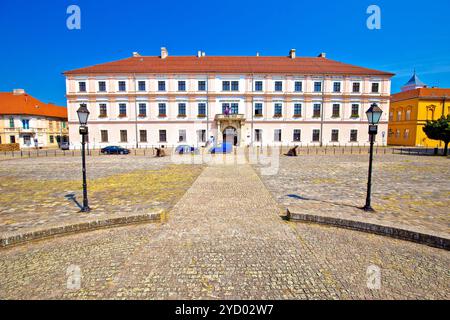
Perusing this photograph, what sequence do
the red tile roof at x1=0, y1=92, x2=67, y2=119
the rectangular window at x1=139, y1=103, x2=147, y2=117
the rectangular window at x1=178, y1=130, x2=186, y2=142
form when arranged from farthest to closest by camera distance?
the red tile roof at x1=0, y1=92, x2=67, y2=119, the rectangular window at x1=178, y1=130, x2=186, y2=142, the rectangular window at x1=139, y1=103, x2=147, y2=117

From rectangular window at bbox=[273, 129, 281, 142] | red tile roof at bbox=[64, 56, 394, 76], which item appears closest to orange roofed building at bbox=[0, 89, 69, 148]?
red tile roof at bbox=[64, 56, 394, 76]

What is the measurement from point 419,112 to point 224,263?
164 ft

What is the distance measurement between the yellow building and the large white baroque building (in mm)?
7395

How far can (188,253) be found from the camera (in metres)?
4.48

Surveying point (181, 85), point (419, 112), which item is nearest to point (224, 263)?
point (181, 85)

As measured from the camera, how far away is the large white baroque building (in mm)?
36531

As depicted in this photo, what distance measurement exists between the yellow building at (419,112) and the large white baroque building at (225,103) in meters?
7.39

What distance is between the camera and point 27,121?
4256 centimetres

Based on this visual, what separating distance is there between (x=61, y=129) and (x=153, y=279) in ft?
192

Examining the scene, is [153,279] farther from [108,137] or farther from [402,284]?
[108,137]

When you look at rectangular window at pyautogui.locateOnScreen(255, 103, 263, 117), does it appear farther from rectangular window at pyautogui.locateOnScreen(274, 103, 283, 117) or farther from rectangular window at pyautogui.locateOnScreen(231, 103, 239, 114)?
rectangular window at pyautogui.locateOnScreen(231, 103, 239, 114)

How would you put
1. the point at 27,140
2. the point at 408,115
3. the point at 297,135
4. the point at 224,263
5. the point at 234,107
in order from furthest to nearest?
1. the point at 27,140
2. the point at 408,115
3. the point at 297,135
4. the point at 234,107
5. the point at 224,263

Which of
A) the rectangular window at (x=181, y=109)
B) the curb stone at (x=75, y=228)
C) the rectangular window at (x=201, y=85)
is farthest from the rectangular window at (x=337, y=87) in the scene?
the curb stone at (x=75, y=228)

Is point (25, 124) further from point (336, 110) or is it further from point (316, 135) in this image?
point (336, 110)
